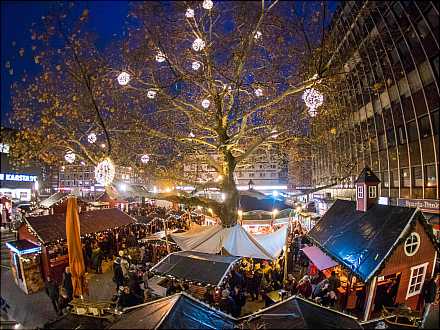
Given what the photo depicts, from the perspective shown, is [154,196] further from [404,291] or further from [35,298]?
[404,291]

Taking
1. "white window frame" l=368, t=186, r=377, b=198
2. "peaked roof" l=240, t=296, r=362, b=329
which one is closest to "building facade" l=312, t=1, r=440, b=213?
"white window frame" l=368, t=186, r=377, b=198

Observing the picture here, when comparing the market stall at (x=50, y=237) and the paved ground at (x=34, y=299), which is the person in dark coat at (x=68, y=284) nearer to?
the paved ground at (x=34, y=299)

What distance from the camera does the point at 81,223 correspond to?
15.4 metres

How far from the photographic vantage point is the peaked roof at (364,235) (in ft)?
29.5

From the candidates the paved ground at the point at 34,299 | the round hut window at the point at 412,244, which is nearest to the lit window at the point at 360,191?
the round hut window at the point at 412,244

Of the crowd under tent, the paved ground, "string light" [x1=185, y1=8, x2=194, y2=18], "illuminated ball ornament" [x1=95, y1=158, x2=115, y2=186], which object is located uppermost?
"string light" [x1=185, y1=8, x2=194, y2=18]

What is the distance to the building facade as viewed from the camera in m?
20.2

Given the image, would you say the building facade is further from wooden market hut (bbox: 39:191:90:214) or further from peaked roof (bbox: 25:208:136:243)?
wooden market hut (bbox: 39:191:90:214)

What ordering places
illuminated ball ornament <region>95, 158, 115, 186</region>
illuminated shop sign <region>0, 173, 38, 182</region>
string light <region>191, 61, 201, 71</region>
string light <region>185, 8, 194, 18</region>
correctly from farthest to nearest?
illuminated shop sign <region>0, 173, 38, 182</region> < string light <region>191, 61, 201, 71</region> < string light <region>185, 8, 194, 18</region> < illuminated ball ornament <region>95, 158, 115, 186</region>

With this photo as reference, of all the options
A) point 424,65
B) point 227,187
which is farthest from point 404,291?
point 424,65

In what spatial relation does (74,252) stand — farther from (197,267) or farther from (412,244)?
(412,244)

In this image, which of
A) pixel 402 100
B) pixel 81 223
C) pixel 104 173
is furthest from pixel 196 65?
pixel 402 100

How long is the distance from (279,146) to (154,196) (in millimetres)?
7764

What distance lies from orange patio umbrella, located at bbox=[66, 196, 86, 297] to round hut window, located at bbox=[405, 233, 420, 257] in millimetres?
10514
